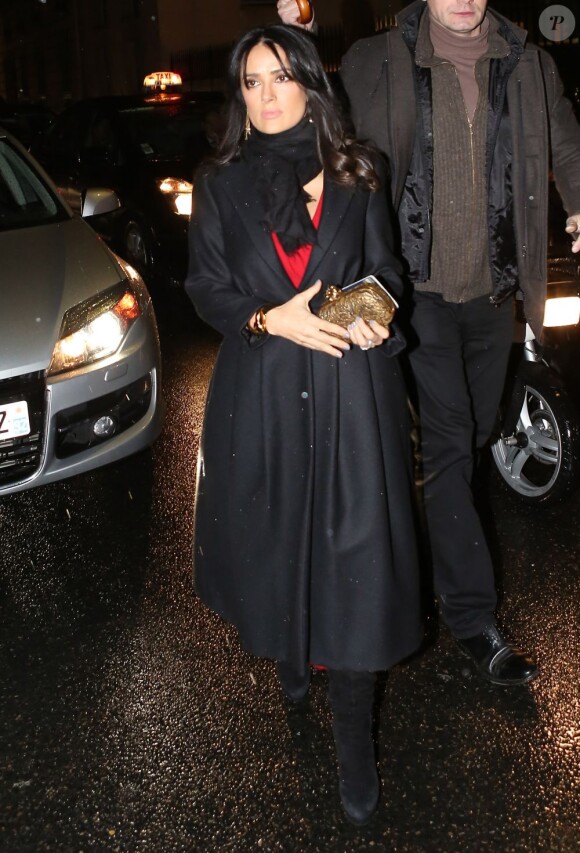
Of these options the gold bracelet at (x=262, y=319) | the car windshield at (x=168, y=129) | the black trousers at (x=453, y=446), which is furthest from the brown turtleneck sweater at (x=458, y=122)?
the car windshield at (x=168, y=129)

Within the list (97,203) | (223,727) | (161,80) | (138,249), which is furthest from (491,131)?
(161,80)

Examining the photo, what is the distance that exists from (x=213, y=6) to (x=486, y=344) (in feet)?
75.9

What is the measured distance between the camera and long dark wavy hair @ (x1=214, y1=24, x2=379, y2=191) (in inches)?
97.7

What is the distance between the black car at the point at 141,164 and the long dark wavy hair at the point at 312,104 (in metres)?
6.02

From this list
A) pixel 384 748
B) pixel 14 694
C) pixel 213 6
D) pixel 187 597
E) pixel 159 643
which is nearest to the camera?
pixel 384 748

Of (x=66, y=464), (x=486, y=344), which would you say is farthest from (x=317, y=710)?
(x=66, y=464)

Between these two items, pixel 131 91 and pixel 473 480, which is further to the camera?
pixel 131 91

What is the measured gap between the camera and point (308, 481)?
2551mm

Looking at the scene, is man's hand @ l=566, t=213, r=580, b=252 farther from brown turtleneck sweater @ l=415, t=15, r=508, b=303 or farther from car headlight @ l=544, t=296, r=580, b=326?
car headlight @ l=544, t=296, r=580, b=326

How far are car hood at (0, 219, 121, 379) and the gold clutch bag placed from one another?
1967 millimetres

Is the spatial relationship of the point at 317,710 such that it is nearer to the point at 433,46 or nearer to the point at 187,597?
the point at 187,597

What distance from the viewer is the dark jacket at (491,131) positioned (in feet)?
9.84

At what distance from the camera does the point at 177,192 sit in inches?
341

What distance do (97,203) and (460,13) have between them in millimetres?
3082
